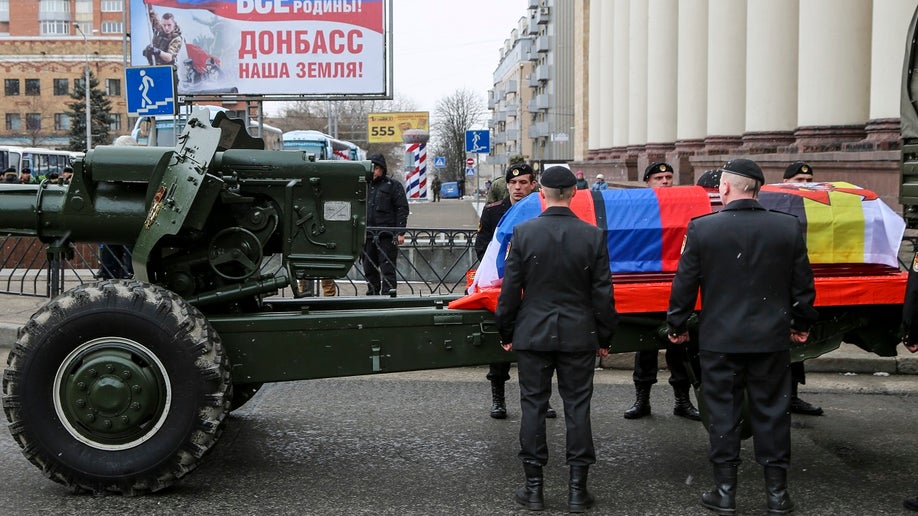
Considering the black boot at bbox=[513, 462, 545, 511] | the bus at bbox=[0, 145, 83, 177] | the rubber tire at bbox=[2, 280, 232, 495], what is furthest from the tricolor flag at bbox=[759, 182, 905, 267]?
the bus at bbox=[0, 145, 83, 177]

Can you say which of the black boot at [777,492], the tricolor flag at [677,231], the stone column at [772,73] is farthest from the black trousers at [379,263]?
the stone column at [772,73]

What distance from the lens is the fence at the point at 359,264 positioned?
12.3m

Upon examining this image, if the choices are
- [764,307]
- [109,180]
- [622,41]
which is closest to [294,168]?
[109,180]

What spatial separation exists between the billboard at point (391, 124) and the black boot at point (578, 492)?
2795 inches

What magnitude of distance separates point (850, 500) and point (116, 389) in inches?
151

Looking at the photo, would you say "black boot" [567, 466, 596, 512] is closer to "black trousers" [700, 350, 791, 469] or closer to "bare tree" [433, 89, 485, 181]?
→ "black trousers" [700, 350, 791, 469]

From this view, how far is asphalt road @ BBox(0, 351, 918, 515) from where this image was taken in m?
5.45

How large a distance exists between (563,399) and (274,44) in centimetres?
1429

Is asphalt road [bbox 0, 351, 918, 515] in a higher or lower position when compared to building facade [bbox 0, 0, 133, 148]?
lower

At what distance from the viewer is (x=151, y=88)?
575 inches

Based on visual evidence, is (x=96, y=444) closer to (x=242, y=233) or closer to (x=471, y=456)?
(x=242, y=233)

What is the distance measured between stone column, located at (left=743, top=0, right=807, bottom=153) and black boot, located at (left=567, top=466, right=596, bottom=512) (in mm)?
13812

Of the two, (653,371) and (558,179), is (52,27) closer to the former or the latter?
(653,371)

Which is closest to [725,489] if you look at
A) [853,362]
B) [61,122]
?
[853,362]
